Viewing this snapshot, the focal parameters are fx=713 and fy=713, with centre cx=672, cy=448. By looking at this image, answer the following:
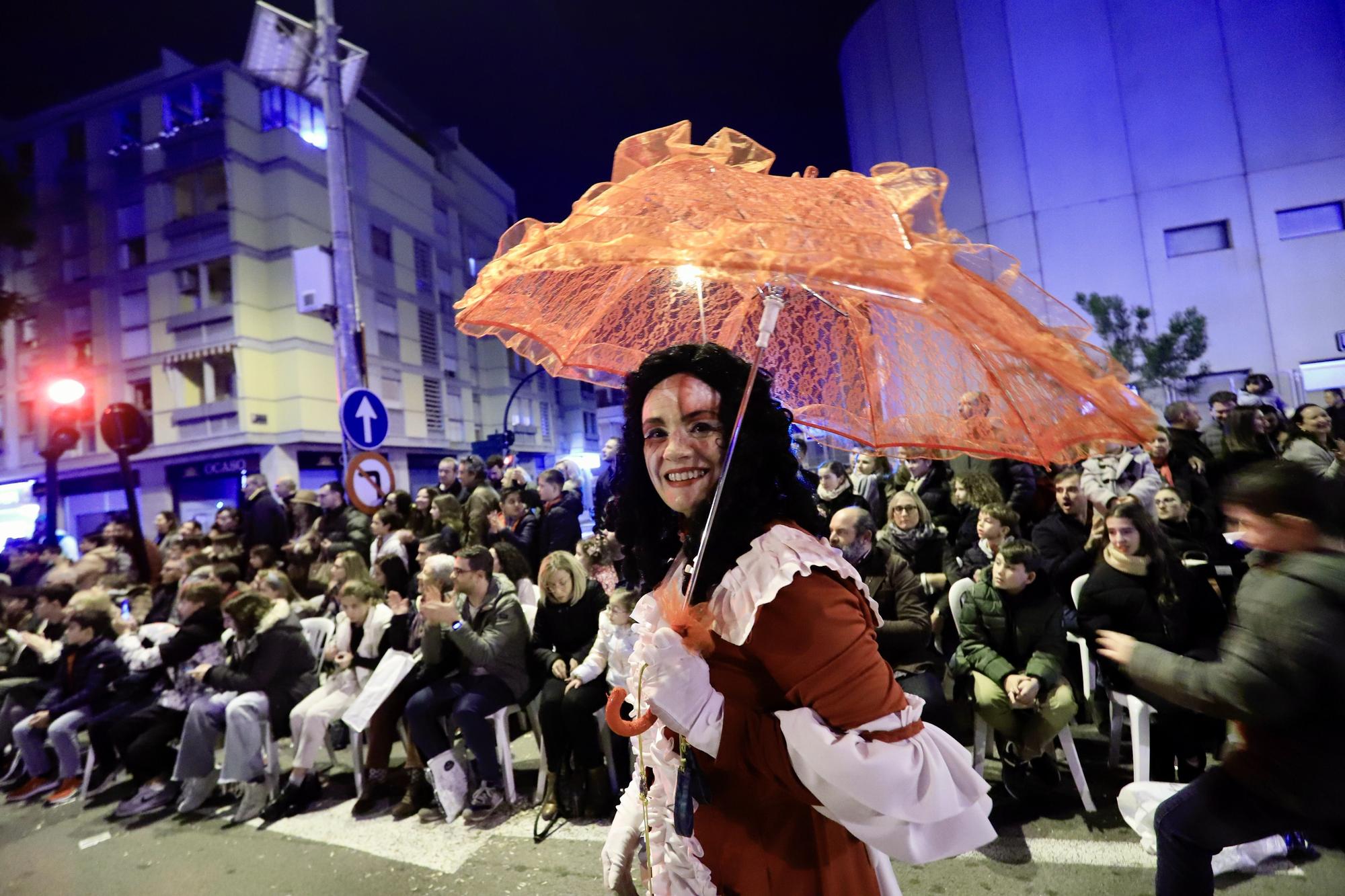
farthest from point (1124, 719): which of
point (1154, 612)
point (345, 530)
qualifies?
Answer: point (345, 530)

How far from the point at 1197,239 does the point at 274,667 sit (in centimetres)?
2336

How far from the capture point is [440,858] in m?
3.84

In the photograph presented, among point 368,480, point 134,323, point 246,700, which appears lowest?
point 246,700

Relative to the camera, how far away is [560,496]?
279 inches

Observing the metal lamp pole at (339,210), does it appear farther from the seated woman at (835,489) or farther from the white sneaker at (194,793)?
the seated woman at (835,489)

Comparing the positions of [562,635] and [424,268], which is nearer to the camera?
[562,635]

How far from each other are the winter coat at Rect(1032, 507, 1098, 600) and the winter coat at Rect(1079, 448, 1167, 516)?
8.8 inches

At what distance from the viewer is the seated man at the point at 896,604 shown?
397 cm

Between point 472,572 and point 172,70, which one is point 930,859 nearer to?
point 472,572

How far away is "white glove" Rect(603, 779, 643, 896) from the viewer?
1.82m

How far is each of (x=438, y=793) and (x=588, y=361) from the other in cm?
338

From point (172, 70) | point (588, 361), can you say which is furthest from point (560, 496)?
point (172, 70)

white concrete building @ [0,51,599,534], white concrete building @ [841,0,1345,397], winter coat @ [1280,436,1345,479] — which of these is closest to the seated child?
winter coat @ [1280,436,1345,479]

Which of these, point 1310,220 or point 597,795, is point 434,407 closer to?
point 597,795
